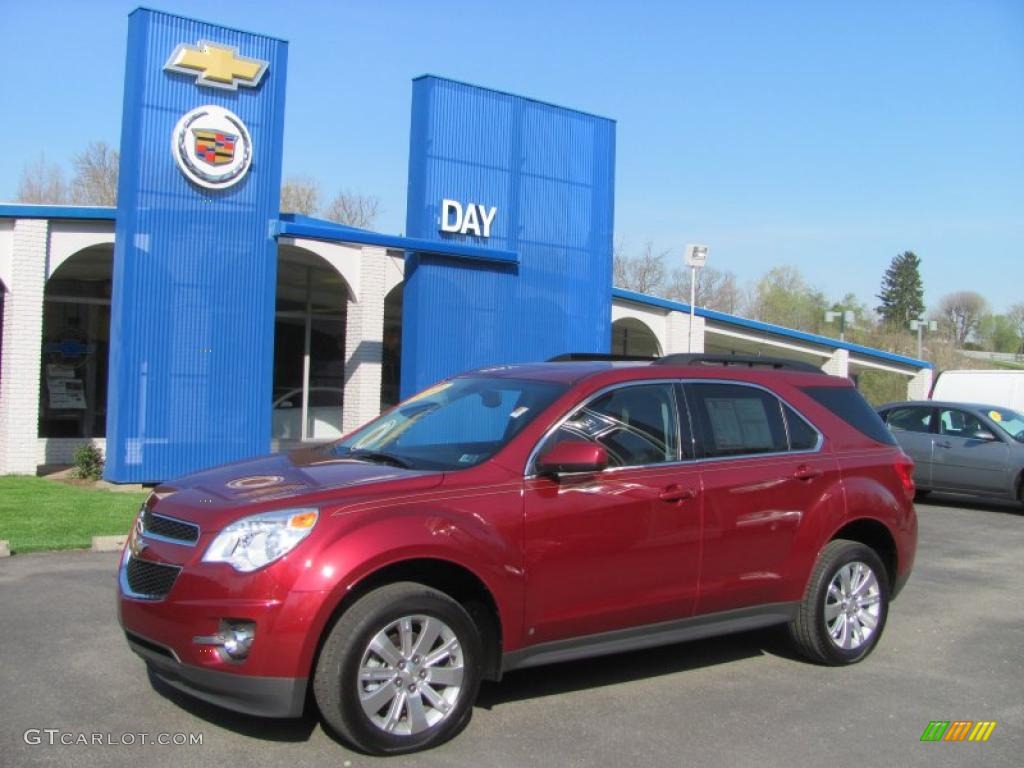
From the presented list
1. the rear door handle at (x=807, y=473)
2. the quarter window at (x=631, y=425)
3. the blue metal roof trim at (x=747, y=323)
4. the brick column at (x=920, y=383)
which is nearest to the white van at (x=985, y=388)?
the blue metal roof trim at (x=747, y=323)

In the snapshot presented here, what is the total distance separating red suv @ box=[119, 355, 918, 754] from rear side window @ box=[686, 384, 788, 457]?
0.05 ft

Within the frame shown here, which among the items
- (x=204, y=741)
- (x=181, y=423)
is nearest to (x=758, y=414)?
(x=204, y=741)

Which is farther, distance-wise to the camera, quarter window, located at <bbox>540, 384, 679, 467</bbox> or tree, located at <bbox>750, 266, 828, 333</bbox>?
tree, located at <bbox>750, 266, 828, 333</bbox>

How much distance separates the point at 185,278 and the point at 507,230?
528 cm

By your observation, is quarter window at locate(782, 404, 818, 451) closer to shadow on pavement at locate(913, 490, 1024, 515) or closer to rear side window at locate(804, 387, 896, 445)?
rear side window at locate(804, 387, 896, 445)

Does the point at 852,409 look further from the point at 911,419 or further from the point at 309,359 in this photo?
the point at 309,359

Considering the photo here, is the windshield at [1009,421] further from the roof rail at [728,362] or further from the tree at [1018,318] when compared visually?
the tree at [1018,318]

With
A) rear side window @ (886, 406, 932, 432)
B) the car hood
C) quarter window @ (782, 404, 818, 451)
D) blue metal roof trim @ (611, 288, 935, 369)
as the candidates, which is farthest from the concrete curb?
blue metal roof trim @ (611, 288, 935, 369)

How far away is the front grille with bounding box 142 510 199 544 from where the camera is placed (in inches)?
178

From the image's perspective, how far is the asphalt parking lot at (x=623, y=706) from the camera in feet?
15.0

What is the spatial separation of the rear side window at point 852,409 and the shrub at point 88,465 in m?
11.1

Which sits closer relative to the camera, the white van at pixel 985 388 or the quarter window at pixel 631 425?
the quarter window at pixel 631 425

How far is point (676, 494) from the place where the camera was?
547cm

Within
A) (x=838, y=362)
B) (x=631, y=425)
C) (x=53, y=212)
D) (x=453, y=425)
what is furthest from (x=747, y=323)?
(x=453, y=425)
